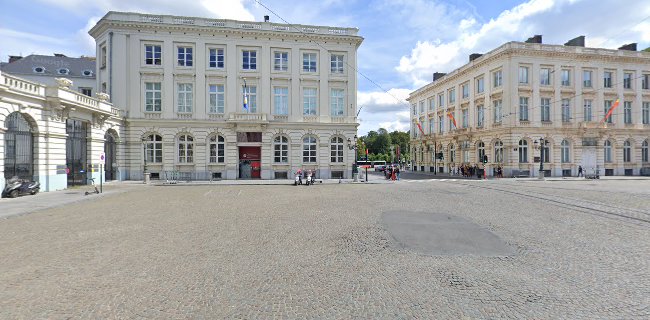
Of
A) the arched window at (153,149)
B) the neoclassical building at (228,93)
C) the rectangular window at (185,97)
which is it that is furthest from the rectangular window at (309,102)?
the arched window at (153,149)

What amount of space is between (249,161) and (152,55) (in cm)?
1450

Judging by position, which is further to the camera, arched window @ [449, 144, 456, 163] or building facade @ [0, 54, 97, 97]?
arched window @ [449, 144, 456, 163]

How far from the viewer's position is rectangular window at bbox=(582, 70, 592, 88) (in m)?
A: 40.1

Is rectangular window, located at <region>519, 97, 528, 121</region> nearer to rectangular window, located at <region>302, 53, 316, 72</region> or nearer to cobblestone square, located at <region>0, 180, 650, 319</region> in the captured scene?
rectangular window, located at <region>302, 53, 316, 72</region>

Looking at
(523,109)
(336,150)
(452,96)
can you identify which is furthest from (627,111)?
(336,150)

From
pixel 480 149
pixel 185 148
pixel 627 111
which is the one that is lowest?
pixel 185 148

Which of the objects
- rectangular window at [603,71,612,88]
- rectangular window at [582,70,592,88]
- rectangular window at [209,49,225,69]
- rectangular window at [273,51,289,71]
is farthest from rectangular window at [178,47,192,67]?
rectangular window at [603,71,612,88]

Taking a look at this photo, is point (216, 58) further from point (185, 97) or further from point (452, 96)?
point (452, 96)

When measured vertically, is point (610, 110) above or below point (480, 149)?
above

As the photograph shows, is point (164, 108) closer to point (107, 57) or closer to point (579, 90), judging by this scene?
point (107, 57)

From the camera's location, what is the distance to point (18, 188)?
17.5 m

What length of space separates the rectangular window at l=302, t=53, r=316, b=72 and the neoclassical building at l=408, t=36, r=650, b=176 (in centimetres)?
2332

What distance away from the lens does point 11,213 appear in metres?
12.1

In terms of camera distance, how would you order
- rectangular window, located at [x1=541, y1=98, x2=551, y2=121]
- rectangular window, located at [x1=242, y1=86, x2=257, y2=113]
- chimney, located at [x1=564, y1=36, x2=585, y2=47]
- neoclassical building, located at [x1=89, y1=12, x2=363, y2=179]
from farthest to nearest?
chimney, located at [x1=564, y1=36, x2=585, y2=47]
rectangular window, located at [x1=541, y1=98, x2=551, y2=121]
rectangular window, located at [x1=242, y1=86, x2=257, y2=113]
neoclassical building, located at [x1=89, y1=12, x2=363, y2=179]
